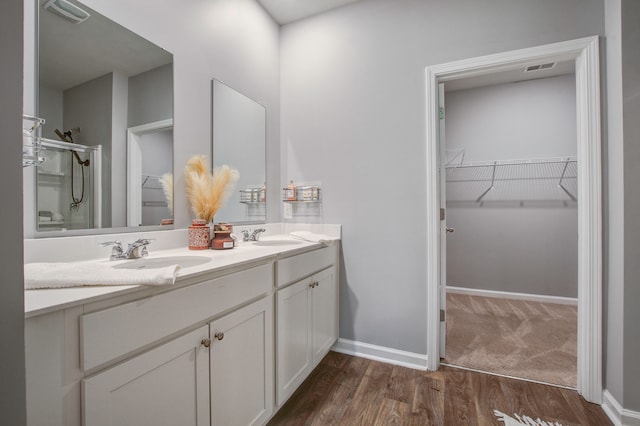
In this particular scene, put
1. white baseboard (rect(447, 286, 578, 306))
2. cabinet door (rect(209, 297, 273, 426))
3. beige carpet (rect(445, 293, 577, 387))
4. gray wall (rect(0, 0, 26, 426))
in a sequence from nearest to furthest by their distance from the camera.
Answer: gray wall (rect(0, 0, 26, 426)), cabinet door (rect(209, 297, 273, 426)), beige carpet (rect(445, 293, 577, 387)), white baseboard (rect(447, 286, 578, 306))

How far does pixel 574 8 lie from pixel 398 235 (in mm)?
1632

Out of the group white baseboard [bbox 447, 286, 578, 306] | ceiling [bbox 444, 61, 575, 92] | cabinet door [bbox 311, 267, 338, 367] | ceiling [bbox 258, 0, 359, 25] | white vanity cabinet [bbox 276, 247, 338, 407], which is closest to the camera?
white vanity cabinet [bbox 276, 247, 338, 407]

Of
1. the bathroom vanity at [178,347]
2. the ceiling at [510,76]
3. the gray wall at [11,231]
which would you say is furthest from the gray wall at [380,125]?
the gray wall at [11,231]

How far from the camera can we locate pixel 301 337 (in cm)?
161

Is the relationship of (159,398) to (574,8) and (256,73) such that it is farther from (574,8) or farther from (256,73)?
(574,8)

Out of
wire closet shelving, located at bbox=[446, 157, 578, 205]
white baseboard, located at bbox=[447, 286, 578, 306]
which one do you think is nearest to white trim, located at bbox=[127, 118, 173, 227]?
wire closet shelving, located at bbox=[446, 157, 578, 205]

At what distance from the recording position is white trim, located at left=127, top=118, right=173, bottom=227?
52.3 inches

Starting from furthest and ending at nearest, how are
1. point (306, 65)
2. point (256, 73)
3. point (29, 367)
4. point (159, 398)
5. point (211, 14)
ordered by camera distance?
point (306, 65)
point (256, 73)
point (211, 14)
point (159, 398)
point (29, 367)

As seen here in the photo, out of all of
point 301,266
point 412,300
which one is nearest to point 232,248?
point 301,266

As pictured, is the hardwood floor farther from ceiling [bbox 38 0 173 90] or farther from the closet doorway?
ceiling [bbox 38 0 173 90]

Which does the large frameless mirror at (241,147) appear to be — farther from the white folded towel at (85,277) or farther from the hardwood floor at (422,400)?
the hardwood floor at (422,400)

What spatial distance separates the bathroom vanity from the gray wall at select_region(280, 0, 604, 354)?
630 mm

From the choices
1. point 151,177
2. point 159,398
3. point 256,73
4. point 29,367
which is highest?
point 256,73

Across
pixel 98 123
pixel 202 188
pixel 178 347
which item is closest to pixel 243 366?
pixel 178 347
